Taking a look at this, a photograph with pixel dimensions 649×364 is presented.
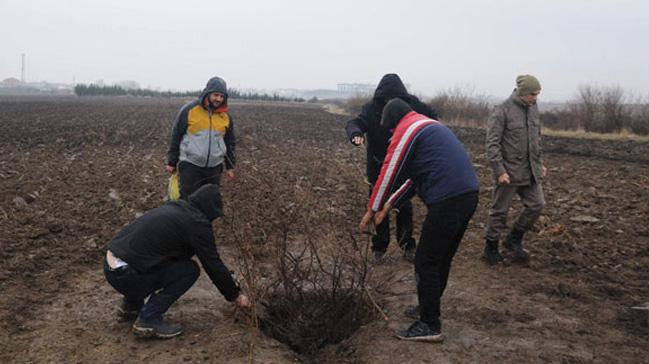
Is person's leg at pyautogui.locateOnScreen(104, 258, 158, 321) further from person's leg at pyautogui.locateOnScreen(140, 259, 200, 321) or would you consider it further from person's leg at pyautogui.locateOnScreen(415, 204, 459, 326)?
person's leg at pyautogui.locateOnScreen(415, 204, 459, 326)

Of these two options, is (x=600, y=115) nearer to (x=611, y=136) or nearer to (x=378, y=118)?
(x=611, y=136)

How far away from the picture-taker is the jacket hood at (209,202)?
146 inches

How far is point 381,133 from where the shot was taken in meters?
5.15

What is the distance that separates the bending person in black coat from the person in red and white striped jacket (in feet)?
3.23

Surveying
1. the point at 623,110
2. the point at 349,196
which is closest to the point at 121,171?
the point at 349,196

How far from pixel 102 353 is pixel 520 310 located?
3.08m

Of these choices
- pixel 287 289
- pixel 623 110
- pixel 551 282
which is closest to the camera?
pixel 287 289

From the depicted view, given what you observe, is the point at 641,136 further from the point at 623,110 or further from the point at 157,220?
the point at 157,220

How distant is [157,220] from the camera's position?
3723mm

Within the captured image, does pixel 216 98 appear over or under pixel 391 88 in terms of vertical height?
under

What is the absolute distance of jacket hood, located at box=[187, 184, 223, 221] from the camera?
12.2 feet

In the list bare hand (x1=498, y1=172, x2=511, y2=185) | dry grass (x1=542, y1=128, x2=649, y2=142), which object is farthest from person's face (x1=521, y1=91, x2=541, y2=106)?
dry grass (x1=542, y1=128, x2=649, y2=142)

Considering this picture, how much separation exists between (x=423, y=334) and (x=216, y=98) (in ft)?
8.81

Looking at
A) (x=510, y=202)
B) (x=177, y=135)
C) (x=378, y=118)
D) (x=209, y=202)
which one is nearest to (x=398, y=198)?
(x=209, y=202)
